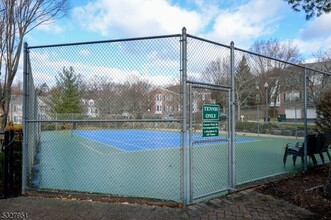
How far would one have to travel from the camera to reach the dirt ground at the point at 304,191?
14.5 feet

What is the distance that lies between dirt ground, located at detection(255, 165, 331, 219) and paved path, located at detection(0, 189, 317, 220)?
0.83 feet

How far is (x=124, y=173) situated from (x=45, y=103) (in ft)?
9.87

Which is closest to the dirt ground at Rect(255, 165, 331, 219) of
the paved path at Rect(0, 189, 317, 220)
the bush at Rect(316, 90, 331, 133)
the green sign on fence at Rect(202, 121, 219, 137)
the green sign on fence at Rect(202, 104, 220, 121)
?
the paved path at Rect(0, 189, 317, 220)

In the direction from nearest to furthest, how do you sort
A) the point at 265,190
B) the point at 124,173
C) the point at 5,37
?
the point at 265,190 → the point at 124,173 → the point at 5,37

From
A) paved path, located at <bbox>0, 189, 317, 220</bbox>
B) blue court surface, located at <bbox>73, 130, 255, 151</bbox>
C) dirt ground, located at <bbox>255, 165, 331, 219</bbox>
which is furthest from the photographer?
blue court surface, located at <bbox>73, 130, 255, 151</bbox>

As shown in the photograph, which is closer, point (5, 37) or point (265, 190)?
point (265, 190)

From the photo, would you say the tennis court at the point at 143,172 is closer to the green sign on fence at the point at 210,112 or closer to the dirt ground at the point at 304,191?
the green sign on fence at the point at 210,112

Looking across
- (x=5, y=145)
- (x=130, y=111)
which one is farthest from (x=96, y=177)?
(x=130, y=111)

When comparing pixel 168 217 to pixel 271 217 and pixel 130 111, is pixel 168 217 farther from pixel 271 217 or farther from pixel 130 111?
pixel 130 111

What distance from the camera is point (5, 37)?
1068 centimetres

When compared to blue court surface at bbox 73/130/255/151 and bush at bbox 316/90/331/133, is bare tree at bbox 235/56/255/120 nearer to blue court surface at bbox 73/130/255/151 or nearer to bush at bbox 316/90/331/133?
blue court surface at bbox 73/130/255/151

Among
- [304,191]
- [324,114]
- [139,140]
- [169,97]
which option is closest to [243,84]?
[169,97]

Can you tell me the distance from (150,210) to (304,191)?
321 cm

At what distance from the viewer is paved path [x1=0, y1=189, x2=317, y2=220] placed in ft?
13.1
